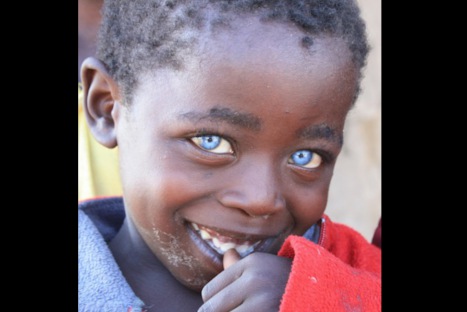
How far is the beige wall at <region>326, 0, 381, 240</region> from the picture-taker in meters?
3.55

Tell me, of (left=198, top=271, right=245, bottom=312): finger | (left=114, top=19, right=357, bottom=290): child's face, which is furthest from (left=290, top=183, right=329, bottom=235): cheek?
(left=198, top=271, right=245, bottom=312): finger

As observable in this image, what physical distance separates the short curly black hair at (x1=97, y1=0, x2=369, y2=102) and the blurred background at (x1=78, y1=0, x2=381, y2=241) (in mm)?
2217

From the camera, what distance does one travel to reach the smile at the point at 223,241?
1264mm

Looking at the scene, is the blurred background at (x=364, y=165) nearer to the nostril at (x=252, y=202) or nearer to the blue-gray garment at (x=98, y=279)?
the blue-gray garment at (x=98, y=279)

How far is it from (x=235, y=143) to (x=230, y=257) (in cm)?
23

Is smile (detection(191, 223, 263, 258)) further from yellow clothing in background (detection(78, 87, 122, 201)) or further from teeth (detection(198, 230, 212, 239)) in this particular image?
yellow clothing in background (detection(78, 87, 122, 201))

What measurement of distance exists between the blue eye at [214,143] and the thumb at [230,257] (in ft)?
0.66

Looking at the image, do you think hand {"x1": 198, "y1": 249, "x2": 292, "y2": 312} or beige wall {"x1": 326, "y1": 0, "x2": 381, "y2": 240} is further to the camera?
beige wall {"x1": 326, "y1": 0, "x2": 381, "y2": 240}

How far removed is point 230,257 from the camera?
4.08ft

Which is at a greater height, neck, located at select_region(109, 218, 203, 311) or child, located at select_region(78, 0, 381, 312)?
child, located at select_region(78, 0, 381, 312)

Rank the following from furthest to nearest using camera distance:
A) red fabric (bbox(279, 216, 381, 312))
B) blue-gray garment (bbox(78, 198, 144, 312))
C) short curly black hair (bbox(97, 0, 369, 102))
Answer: blue-gray garment (bbox(78, 198, 144, 312)) < short curly black hair (bbox(97, 0, 369, 102)) < red fabric (bbox(279, 216, 381, 312))
